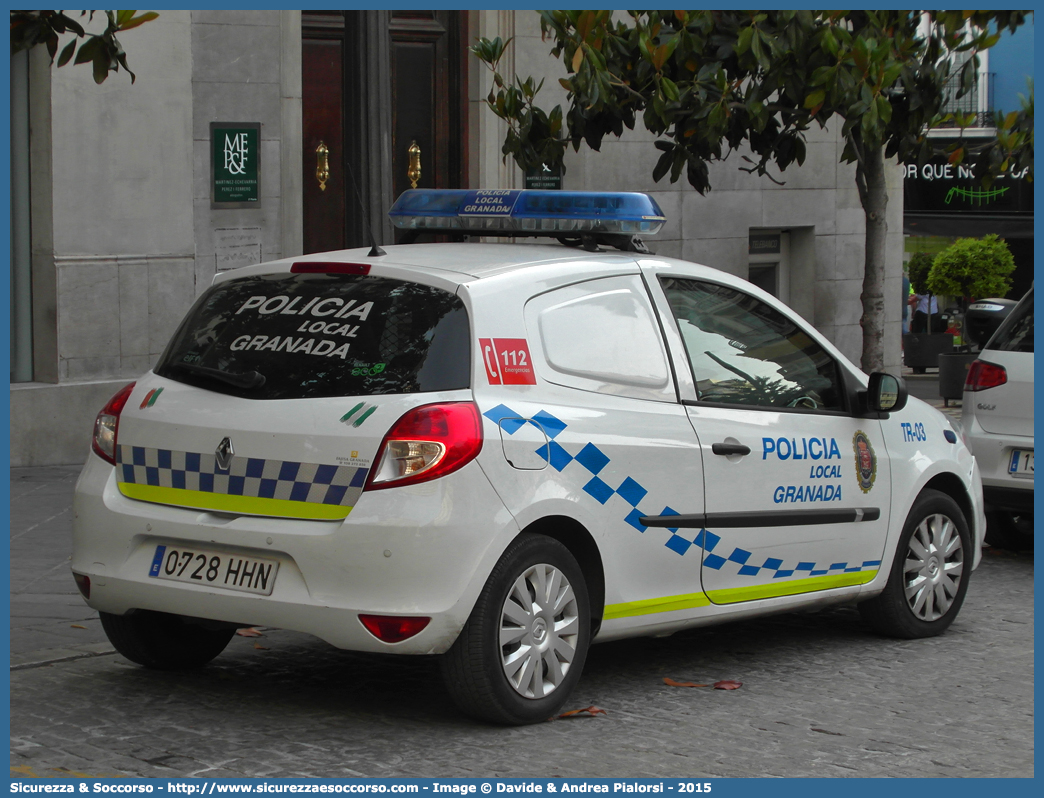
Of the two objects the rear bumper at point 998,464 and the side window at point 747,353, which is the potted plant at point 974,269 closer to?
the rear bumper at point 998,464

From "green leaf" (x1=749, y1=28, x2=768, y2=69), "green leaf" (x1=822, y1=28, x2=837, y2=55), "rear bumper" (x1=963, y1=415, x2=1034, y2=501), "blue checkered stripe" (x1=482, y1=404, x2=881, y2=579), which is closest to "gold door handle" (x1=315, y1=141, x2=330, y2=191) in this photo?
"green leaf" (x1=749, y1=28, x2=768, y2=69)

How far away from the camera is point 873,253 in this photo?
11492 millimetres

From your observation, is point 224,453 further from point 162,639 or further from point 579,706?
point 579,706

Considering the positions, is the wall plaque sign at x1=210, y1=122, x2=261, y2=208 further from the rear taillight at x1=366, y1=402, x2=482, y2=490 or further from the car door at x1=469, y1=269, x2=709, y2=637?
the rear taillight at x1=366, y1=402, x2=482, y2=490

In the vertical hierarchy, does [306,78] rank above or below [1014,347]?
above

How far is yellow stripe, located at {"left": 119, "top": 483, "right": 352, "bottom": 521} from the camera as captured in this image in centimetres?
488

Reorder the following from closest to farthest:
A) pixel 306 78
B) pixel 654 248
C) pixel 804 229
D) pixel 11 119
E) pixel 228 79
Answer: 1. pixel 11 119
2. pixel 228 79
3. pixel 306 78
4. pixel 654 248
5. pixel 804 229

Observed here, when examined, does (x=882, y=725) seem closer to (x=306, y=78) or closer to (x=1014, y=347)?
(x=1014, y=347)

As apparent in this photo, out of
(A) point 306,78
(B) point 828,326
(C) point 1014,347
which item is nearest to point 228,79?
(A) point 306,78

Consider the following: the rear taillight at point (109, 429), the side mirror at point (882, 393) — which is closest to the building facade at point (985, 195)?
the side mirror at point (882, 393)

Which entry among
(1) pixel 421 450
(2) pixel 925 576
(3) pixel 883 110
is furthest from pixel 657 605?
(3) pixel 883 110

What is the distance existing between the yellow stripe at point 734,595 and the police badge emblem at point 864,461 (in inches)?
14.7

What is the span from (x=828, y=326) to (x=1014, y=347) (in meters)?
8.31

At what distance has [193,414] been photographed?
17.0 ft
